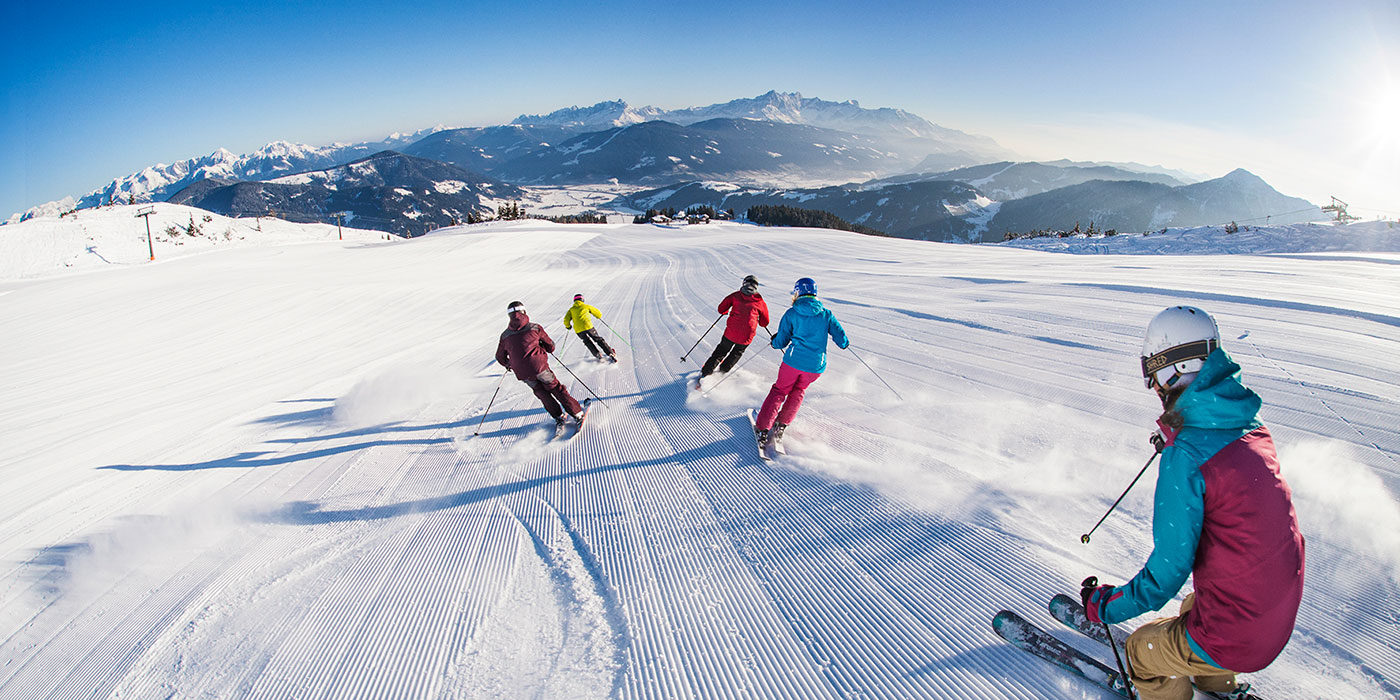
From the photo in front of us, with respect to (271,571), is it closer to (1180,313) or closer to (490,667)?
(490,667)

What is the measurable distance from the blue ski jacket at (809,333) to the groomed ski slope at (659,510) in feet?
2.86

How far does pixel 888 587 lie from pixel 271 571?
450cm

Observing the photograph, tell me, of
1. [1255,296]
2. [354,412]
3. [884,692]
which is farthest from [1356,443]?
[354,412]

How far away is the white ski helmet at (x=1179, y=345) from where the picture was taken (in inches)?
77.6

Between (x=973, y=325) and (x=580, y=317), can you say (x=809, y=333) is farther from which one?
(x=973, y=325)

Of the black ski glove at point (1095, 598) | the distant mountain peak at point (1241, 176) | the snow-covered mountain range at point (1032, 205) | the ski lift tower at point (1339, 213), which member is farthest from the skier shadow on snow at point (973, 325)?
the distant mountain peak at point (1241, 176)

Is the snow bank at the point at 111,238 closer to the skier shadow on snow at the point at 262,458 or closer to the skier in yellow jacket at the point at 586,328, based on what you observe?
the skier shadow on snow at the point at 262,458

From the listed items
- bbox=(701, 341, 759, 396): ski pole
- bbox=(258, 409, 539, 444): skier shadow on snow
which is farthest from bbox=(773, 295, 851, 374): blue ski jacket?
bbox=(258, 409, 539, 444): skier shadow on snow

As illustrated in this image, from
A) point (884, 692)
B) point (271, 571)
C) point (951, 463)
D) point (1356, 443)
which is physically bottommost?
point (271, 571)

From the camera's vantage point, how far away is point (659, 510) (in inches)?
164

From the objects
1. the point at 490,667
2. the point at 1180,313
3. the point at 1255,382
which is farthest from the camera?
the point at 1255,382

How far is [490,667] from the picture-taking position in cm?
275

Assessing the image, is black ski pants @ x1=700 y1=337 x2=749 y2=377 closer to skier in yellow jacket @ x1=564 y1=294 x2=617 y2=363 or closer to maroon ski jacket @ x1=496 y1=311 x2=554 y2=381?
skier in yellow jacket @ x1=564 y1=294 x2=617 y2=363

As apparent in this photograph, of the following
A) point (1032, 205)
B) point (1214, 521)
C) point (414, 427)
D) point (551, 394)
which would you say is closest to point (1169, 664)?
point (1214, 521)
